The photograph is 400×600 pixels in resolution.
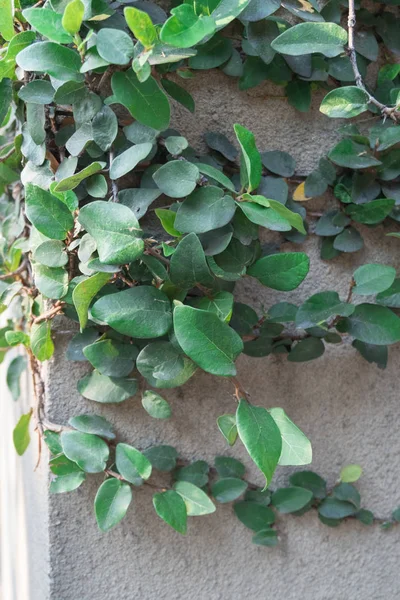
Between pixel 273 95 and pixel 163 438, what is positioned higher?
pixel 273 95

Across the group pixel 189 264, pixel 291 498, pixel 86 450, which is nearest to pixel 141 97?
pixel 189 264

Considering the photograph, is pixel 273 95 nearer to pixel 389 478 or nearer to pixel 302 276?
pixel 302 276

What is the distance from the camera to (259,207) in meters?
0.54

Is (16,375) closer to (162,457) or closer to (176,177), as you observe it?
(162,457)

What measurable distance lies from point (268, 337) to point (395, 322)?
148mm

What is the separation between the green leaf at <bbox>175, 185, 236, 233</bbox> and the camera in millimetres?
537

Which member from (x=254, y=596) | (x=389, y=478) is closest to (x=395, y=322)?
(x=389, y=478)

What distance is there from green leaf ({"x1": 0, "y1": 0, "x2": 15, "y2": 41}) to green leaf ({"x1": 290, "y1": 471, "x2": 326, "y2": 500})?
1.99 ft

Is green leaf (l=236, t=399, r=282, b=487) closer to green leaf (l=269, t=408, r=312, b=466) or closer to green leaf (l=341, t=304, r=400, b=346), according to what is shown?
green leaf (l=269, t=408, r=312, b=466)

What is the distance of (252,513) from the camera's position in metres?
0.69

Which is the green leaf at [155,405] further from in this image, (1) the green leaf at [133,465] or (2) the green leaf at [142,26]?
(2) the green leaf at [142,26]

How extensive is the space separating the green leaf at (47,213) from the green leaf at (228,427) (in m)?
0.25

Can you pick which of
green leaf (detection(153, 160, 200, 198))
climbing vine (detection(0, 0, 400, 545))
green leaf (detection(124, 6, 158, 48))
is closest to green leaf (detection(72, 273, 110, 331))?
climbing vine (detection(0, 0, 400, 545))

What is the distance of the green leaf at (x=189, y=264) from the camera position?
522 mm
